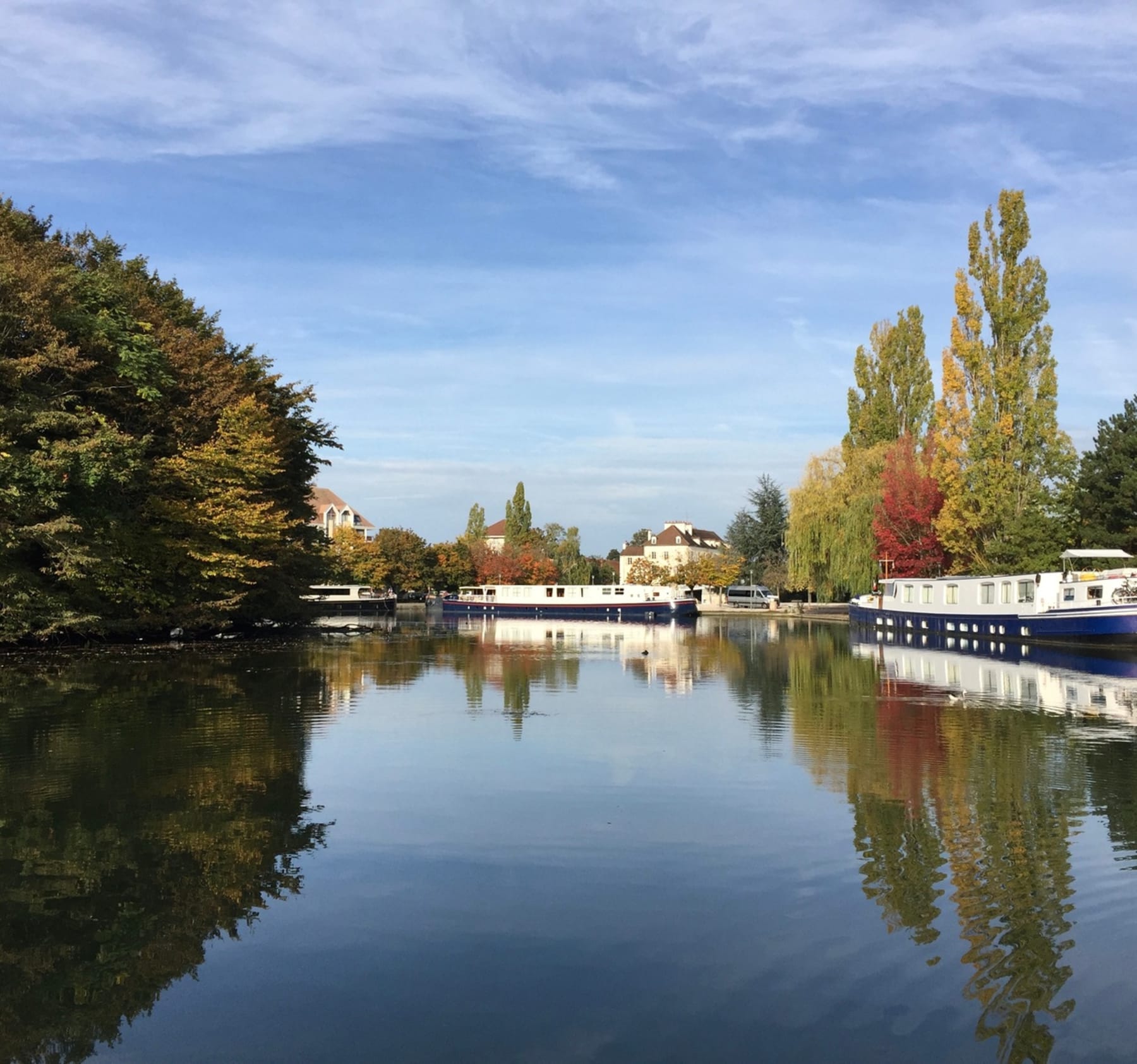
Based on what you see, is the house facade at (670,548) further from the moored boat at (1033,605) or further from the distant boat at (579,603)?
the moored boat at (1033,605)

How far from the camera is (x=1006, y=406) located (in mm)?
50844

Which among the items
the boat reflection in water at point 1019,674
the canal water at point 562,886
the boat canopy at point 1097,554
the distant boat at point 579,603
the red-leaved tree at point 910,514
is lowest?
the canal water at point 562,886

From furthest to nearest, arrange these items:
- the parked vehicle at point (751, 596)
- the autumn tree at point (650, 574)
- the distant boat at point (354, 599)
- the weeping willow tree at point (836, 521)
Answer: the autumn tree at point (650, 574) < the parked vehicle at point (751, 596) < the distant boat at point (354, 599) < the weeping willow tree at point (836, 521)

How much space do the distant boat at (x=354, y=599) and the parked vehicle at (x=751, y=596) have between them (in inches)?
1228

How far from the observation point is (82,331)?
33.1m

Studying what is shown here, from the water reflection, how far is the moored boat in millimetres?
30614

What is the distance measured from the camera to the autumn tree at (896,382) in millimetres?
68562

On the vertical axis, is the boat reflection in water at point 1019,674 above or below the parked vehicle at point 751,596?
below

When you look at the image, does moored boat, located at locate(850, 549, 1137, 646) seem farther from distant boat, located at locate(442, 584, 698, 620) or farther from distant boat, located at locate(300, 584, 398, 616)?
distant boat, located at locate(300, 584, 398, 616)

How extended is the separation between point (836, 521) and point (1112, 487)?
23537 millimetres

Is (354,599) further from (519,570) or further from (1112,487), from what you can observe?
(1112,487)

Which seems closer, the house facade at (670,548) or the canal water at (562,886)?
the canal water at (562,886)

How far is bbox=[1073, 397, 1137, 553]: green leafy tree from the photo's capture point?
45.8 metres

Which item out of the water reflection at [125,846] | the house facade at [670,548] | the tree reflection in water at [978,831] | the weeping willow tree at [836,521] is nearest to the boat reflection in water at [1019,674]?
the tree reflection in water at [978,831]
